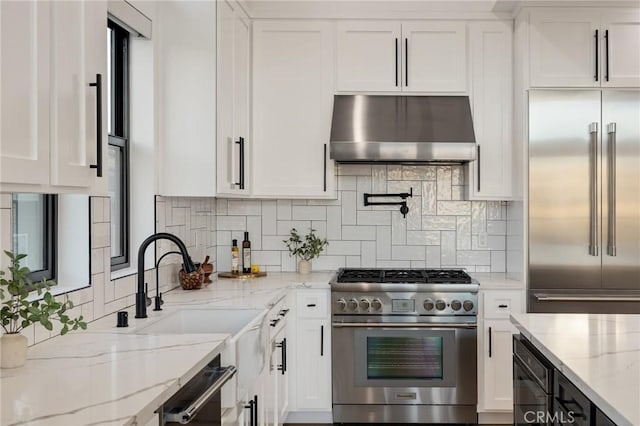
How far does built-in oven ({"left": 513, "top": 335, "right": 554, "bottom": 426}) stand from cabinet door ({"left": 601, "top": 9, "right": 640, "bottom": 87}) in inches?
85.4

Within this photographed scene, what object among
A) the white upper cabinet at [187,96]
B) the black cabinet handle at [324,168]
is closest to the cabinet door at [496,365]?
the black cabinet handle at [324,168]

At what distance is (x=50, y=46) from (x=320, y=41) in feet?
8.91

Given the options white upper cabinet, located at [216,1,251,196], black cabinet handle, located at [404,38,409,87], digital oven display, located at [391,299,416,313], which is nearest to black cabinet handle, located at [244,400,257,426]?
white upper cabinet, located at [216,1,251,196]

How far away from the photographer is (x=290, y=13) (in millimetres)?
4246

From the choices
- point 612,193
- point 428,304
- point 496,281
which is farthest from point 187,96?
point 612,193

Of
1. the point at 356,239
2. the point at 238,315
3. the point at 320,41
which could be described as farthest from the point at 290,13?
the point at 238,315

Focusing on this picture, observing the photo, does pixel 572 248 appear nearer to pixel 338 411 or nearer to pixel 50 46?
pixel 338 411

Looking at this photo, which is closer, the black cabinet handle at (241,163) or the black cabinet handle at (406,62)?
the black cabinet handle at (241,163)

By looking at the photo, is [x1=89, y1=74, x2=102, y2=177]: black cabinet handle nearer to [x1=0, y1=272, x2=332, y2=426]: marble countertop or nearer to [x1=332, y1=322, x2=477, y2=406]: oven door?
[x1=0, y1=272, x2=332, y2=426]: marble countertop

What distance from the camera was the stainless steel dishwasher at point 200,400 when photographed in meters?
1.70

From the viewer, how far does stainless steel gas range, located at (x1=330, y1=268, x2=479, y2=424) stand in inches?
153

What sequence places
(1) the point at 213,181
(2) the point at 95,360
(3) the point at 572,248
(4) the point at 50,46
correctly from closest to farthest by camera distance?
(4) the point at 50,46 → (2) the point at 95,360 → (1) the point at 213,181 → (3) the point at 572,248

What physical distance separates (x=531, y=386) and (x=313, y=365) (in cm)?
182

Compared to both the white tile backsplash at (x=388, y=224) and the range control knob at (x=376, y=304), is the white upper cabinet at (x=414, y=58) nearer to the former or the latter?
the white tile backsplash at (x=388, y=224)
